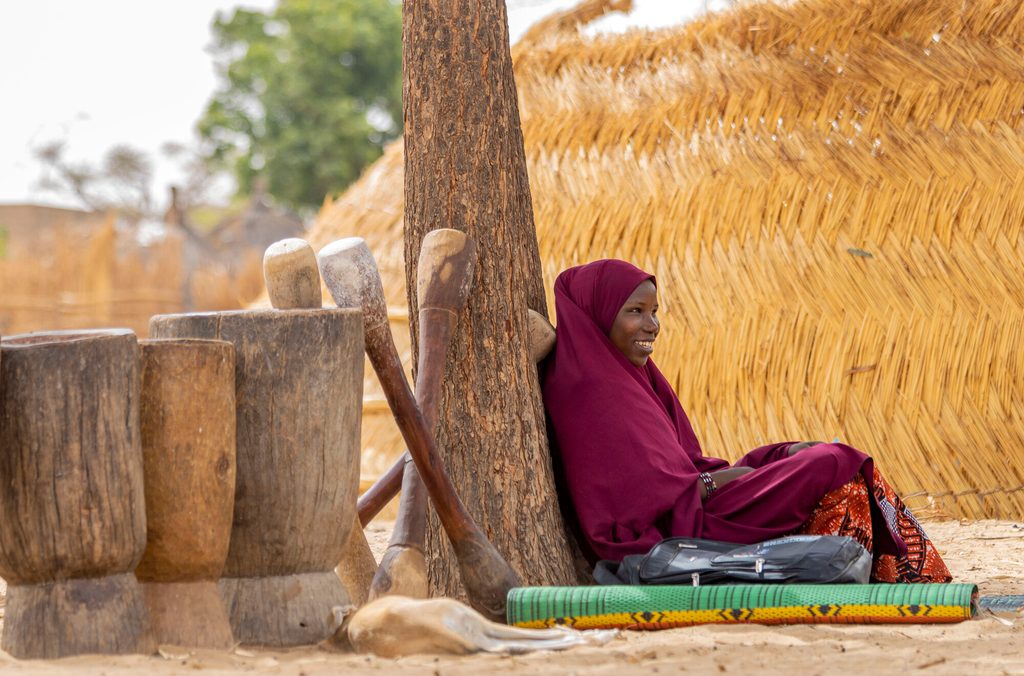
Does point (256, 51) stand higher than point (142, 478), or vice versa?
point (256, 51)

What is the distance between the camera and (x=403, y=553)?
3.35 m

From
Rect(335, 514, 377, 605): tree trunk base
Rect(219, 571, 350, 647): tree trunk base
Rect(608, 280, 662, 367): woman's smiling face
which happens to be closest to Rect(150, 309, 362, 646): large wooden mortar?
Rect(219, 571, 350, 647): tree trunk base

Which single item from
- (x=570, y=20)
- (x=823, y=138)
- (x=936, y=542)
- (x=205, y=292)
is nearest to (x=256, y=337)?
(x=936, y=542)

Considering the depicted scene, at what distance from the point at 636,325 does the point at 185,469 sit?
155cm

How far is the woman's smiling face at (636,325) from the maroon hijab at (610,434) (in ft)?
0.07

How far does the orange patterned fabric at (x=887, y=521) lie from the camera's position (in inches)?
142

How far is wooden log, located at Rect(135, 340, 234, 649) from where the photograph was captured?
2920 millimetres

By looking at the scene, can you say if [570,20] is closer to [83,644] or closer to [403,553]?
[403,553]

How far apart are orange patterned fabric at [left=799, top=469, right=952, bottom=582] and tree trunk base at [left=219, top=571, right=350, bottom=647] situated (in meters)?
1.50

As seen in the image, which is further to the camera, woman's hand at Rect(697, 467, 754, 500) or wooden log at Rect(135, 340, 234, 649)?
woman's hand at Rect(697, 467, 754, 500)

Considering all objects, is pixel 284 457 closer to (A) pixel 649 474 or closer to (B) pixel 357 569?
(B) pixel 357 569

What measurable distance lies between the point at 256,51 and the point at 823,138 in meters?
22.6

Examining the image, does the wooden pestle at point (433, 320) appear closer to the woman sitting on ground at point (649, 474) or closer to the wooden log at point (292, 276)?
the wooden log at point (292, 276)

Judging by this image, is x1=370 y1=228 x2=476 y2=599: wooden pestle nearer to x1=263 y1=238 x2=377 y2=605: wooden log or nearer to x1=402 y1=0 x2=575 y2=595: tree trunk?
x1=402 y1=0 x2=575 y2=595: tree trunk
